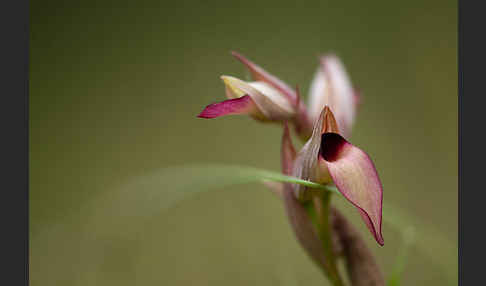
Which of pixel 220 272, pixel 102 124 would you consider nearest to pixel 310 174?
pixel 220 272

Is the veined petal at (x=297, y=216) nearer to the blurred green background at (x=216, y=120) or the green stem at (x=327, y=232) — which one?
the green stem at (x=327, y=232)

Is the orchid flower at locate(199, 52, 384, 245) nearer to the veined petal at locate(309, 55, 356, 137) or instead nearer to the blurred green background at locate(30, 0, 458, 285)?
the veined petal at locate(309, 55, 356, 137)

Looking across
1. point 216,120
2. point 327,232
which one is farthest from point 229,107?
point 216,120

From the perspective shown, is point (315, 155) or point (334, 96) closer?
point (315, 155)

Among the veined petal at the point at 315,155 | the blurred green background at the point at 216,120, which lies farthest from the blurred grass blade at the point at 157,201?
the blurred green background at the point at 216,120

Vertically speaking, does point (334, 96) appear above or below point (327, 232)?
above

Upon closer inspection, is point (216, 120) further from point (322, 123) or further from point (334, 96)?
point (322, 123)
